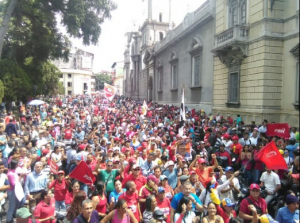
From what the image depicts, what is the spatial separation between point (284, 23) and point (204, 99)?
8358 millimetres

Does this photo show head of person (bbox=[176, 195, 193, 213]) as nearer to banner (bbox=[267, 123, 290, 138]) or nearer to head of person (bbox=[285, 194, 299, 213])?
head of person (bbox=[285, 194, 299, 213])

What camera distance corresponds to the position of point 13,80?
802 inches

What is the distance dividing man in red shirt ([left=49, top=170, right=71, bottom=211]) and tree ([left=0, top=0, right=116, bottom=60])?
595 inches

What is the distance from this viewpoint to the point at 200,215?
4633 millimetres

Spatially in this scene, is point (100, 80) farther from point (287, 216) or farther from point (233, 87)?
point (287, 216)

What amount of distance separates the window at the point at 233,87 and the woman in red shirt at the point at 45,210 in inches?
465

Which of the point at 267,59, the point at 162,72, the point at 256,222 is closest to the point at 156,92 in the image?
the point at 162,72

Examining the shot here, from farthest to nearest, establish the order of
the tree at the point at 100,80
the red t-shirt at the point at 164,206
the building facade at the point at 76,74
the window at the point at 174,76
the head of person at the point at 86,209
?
the tree at the point at 100,80 → the building facade at the point at 76,74 → the window at the point at 174,76 → the red t-shirt at the point at 164,206 → the head of person at the point at 86,209

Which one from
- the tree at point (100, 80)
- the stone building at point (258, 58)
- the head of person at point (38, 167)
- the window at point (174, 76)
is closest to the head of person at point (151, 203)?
→ the head of person at point (38, 167)

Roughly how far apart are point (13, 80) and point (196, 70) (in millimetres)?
13652

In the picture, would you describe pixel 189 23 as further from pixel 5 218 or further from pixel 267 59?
pixel 5 218

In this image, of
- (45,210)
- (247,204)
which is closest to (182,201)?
(247,204)

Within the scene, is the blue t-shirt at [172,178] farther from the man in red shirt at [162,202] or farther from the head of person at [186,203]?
the head of person at [186,203]

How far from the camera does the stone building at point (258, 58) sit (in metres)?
11.0
